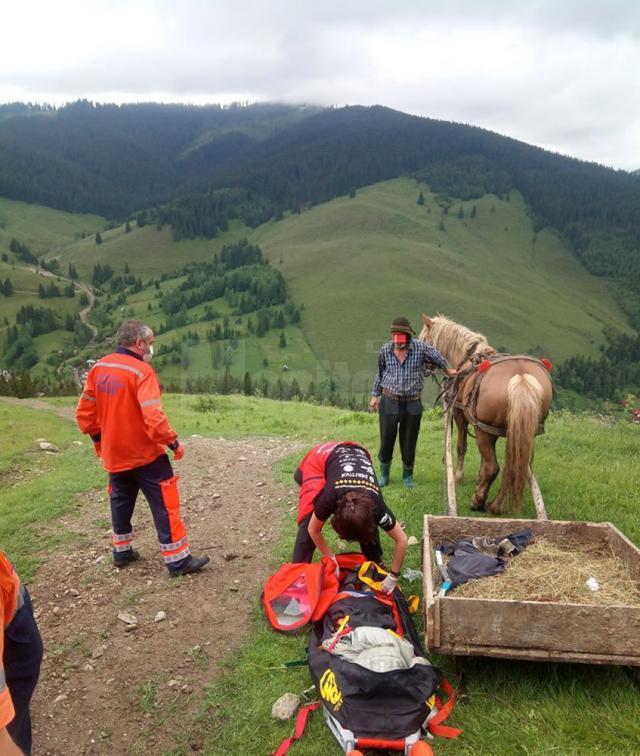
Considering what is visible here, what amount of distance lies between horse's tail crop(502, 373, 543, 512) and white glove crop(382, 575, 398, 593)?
2.16 metres

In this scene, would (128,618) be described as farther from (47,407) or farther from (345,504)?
(47,407)

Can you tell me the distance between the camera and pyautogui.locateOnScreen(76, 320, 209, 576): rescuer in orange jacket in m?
5.67

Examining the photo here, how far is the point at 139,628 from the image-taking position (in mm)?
5254

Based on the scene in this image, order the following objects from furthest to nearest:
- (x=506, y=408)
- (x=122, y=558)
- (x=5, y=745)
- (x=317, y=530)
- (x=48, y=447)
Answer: (x=48, y=447), (x=122, y=558), (x=506, y=408), (x=317, y=530), (x=5, y=745)

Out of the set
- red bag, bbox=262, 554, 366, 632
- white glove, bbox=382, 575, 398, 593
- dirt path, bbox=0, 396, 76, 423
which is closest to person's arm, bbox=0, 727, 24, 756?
red bag, bbox=262, 554, 366, 632

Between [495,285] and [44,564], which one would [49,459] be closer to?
[44,564]

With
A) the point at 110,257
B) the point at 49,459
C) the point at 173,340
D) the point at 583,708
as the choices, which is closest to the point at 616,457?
the point at 583,708

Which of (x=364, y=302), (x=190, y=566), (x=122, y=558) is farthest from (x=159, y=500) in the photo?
(x=364, y=302)

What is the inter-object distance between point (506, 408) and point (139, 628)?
468 centimetres

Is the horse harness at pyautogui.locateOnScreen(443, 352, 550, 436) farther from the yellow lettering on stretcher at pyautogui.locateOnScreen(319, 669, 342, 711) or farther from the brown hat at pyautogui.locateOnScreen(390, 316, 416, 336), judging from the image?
the yellow lettering on stretcher at pyautogui.locateOnScreen(319, 669, 342, 711)

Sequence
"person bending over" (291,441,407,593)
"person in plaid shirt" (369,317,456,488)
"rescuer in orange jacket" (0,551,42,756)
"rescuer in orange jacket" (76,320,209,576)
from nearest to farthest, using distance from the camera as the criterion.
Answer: "rescuer in orange jacket" (0,551,42,756) < "person bending over" (291,441,407,593) < "rescuer in orange jacket" (76,320,209,576) < "person in plaid shirt" (369,317,456,488)

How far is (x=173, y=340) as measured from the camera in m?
128

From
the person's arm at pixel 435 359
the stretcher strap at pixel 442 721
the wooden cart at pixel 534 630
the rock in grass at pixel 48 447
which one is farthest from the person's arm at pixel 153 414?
the rock in grass at pixel 48 447

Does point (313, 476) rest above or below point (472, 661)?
above
